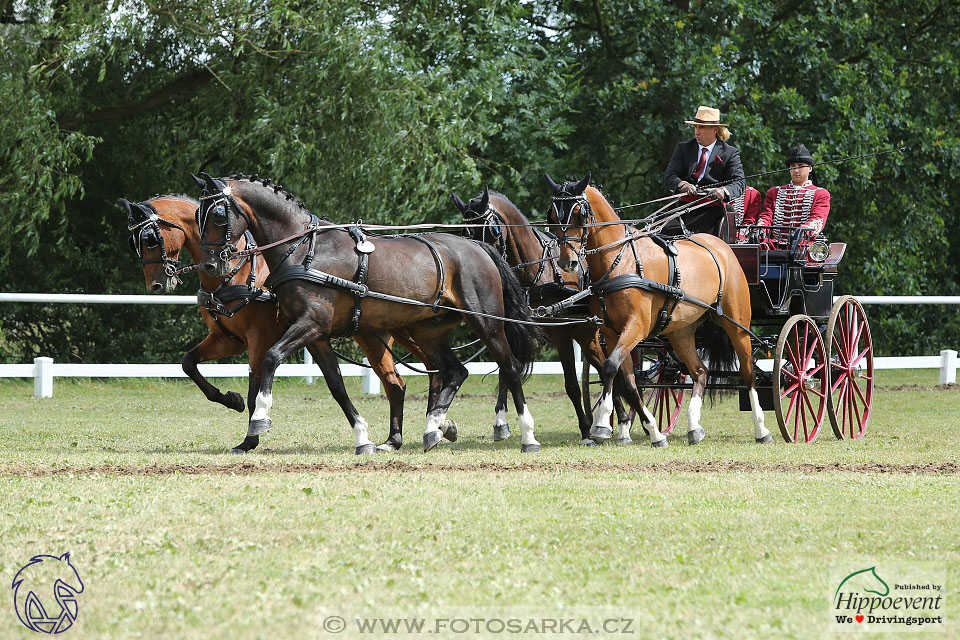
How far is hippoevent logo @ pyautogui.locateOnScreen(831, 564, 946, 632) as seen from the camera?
400cm

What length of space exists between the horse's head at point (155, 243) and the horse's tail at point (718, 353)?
4620mm

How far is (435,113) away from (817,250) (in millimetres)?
6996

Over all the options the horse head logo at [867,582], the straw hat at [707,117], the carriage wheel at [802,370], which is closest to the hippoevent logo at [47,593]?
the horse head logo at [867,582]

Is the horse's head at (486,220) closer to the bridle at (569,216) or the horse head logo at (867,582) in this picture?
the bridle at (569,216)

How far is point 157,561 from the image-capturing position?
4.81m

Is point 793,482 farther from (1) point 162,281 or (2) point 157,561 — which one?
(1) point 162,281

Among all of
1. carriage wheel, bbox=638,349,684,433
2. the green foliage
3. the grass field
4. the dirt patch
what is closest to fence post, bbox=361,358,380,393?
the green foliage

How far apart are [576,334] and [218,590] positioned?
5.95m

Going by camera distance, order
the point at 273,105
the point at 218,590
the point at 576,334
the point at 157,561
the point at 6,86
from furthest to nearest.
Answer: the point at 273,105, the point at 6,86, the point at 576,334, the point at 157,561, the point at 218,590

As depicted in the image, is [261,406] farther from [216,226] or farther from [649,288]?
[649,288]

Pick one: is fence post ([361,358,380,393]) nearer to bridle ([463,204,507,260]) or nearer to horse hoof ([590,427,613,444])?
bridle ([463,204,507,260])

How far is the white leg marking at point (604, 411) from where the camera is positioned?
29.6ft

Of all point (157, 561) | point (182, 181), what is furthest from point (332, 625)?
point (182, 181)

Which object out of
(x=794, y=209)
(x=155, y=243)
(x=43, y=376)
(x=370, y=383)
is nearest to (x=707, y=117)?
(x=794, y=209)
